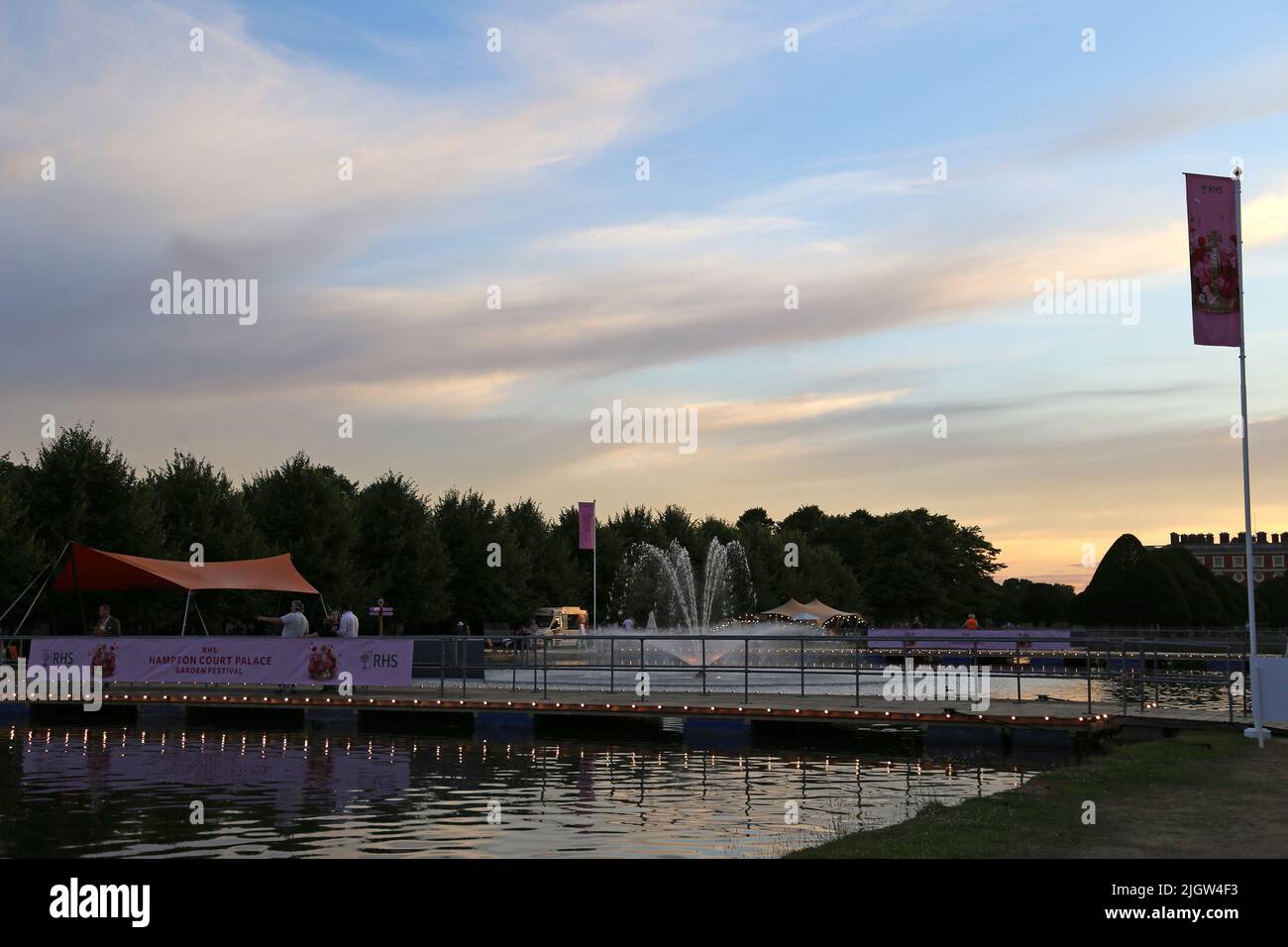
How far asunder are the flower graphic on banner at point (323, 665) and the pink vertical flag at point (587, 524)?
148 ft

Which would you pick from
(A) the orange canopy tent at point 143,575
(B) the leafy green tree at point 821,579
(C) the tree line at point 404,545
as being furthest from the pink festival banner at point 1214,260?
(B) the leafy green tree at point 821,579

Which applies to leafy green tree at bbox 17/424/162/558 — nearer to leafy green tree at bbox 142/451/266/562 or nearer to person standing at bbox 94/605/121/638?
leafy green tree at bbox 142/451/266/562

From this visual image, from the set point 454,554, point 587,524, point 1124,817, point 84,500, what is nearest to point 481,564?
point 454,554

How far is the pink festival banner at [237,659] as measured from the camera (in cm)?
3306

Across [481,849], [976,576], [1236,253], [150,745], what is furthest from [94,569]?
[976,576]

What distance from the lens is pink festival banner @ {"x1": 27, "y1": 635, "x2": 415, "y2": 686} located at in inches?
1302

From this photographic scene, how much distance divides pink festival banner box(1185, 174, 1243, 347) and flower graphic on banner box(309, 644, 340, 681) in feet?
70.6

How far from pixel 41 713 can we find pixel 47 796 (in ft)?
54.0

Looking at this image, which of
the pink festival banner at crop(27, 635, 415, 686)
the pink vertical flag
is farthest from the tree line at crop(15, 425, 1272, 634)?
the pink festival banner at crop(27, 635, 415, 686)

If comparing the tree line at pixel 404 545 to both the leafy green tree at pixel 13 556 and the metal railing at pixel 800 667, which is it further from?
the metal railing at pixel 800 667

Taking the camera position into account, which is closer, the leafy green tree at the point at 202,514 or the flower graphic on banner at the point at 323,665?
the flower graphic on banner at the point at 323,665

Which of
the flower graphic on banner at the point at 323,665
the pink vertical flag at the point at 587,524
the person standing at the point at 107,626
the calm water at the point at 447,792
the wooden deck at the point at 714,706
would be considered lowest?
the calm water at the point at 447,792
